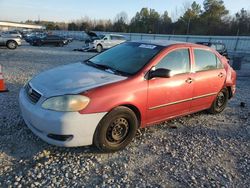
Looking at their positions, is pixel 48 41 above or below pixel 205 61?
below

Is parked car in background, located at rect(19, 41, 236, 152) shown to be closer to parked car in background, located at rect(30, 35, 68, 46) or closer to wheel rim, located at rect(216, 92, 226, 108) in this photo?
wheel rim, located at rect(216, 92, 226, 108)

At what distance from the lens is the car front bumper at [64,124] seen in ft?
10.9

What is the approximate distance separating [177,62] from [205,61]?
2.90 feet

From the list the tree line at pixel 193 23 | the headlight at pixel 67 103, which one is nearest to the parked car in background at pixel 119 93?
the headlight at pixel 67 103

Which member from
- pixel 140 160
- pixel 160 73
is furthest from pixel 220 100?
pixel 140 160

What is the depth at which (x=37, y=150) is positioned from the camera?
3709mm

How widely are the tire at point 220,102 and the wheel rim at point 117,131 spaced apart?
2.56m

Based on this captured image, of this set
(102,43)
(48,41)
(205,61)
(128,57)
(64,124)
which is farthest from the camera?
(48,41)

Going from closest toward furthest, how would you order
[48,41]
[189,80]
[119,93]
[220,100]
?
[119,93], [189,80], [220,100], [48,41]

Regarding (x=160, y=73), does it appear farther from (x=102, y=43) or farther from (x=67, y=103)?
(x=102, y=43)

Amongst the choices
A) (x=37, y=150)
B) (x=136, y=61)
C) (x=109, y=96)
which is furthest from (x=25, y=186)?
(x=136, y=61)

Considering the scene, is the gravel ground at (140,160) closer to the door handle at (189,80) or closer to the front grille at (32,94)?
the front grille at (32,94)

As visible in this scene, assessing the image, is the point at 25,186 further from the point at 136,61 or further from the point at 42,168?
the point at 136,61

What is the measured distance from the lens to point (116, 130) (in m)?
3.81
